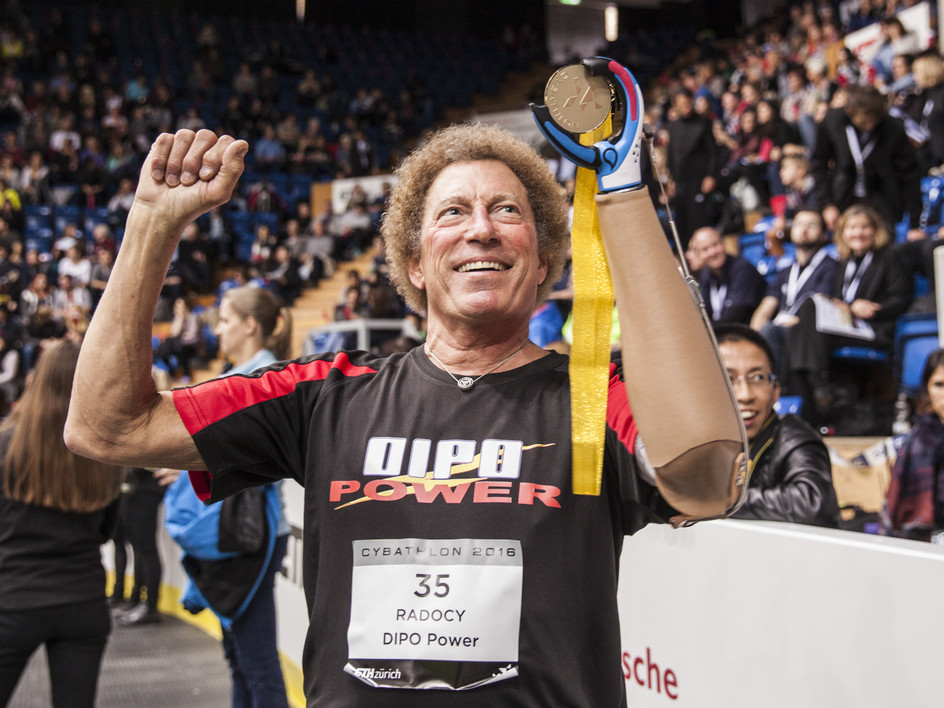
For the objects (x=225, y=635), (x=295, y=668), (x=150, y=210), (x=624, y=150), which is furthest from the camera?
(x=295, y=668)

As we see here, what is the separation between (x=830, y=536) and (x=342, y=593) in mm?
1071

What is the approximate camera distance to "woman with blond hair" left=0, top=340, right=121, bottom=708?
2.52 meters

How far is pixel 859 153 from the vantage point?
562 centimetres

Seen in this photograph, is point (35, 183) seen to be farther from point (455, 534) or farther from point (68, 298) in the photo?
point (455, 534)

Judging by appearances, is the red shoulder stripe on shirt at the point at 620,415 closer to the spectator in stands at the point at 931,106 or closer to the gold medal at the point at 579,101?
the gold medal at the point at 579,101

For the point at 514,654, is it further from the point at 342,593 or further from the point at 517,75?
the point at 517,75

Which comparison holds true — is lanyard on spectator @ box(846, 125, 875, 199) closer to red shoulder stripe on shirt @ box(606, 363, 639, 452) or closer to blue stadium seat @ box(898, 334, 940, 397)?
blue stadium seat @ box(898, 334, 940, 397)

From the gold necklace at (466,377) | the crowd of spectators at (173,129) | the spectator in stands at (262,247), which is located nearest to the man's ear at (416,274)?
the gold necklace at (466,377)

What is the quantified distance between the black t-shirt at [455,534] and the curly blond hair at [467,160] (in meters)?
0.26

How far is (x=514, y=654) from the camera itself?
1126 mm

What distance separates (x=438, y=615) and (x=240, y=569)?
183 centimetres

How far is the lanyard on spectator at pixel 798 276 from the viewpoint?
4.79 m

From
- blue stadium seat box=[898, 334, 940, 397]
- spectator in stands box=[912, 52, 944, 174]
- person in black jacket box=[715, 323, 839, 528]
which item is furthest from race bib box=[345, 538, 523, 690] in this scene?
spectator in stands box=[912, 52, 944, 174]

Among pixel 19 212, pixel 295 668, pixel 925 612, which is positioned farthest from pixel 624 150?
pixel 19 212
